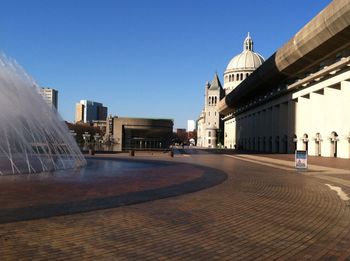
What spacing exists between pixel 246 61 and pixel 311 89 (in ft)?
316

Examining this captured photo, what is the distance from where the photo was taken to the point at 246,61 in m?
148

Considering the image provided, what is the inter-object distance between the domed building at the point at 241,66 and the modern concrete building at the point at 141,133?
280 feet

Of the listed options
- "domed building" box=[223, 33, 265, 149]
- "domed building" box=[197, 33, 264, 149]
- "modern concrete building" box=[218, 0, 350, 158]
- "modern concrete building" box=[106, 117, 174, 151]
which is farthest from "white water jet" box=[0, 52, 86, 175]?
"domed building" box=[223, 33, 265, 149]

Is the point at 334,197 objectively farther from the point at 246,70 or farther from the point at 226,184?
the point at 246,70

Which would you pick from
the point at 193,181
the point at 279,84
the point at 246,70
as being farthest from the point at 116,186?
the point at 246,70

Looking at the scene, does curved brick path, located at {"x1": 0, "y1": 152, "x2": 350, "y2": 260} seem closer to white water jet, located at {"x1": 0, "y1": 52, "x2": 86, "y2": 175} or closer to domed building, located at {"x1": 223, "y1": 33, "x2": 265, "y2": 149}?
white water jet, located at {"x1": 0, "y1": 52, "x2": 86, "y2": 175}

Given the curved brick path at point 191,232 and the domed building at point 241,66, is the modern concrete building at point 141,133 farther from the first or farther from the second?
the domed building at point 241,66

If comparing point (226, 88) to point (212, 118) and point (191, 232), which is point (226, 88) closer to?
point (212, 118)

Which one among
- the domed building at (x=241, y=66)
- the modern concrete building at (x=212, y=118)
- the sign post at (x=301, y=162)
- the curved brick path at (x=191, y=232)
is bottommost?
the curved brick path at (x=191, y=232)

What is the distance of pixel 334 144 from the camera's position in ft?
160

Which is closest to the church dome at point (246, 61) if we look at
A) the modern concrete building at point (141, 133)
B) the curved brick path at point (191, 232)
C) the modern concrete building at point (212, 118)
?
the modern concrete building at point (212, 118)

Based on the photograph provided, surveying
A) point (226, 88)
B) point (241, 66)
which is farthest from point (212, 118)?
point (241, 66)

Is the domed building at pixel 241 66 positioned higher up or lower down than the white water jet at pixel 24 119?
higher up

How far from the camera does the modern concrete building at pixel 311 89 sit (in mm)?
43688
